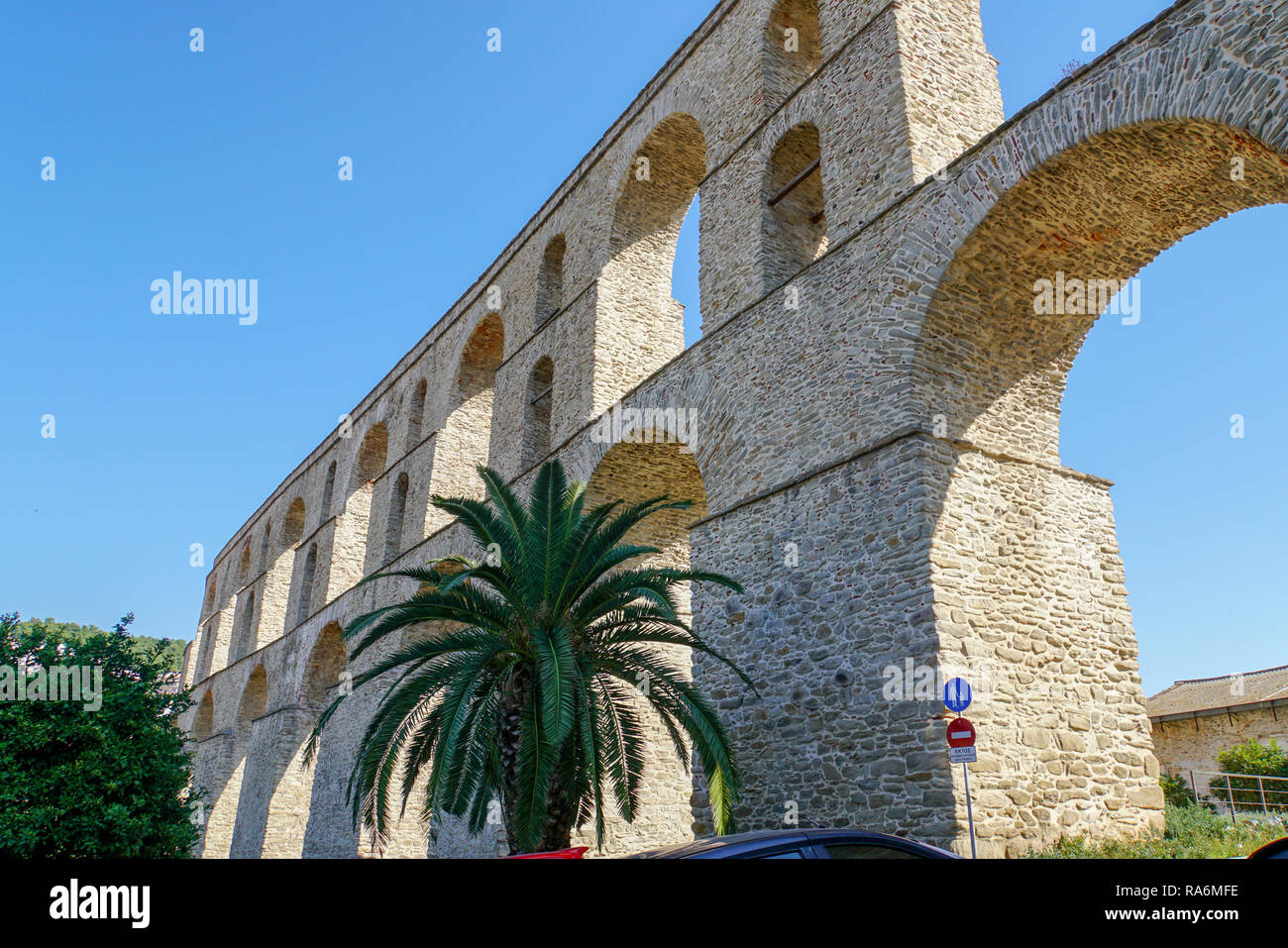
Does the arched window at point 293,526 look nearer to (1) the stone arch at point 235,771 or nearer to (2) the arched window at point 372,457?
(1) the stone arch at point 235,771

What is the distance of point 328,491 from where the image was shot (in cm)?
2852

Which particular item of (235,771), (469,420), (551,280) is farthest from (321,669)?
(551,280)

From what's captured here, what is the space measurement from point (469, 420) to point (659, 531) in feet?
28.4

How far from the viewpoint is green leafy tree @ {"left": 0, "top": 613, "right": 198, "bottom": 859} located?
33.6 feet

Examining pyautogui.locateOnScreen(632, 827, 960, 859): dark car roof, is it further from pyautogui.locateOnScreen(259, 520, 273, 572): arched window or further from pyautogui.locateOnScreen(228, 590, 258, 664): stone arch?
pyautogui.locateOnScreen(259, 520, 273, 572): arched window

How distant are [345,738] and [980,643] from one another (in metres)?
16.4

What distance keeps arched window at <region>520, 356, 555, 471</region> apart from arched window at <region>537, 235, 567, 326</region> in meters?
1.31

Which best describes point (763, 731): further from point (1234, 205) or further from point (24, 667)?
point (24, 667)

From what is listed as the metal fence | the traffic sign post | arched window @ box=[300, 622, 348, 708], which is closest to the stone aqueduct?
the traffic sign post

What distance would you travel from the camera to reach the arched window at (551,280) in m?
19.0

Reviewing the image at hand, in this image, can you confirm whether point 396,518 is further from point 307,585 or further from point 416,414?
point 307,585

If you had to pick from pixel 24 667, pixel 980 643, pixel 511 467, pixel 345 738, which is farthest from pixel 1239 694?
pixel 24 667

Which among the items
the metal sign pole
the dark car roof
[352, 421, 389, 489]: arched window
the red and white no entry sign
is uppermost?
[352, 421, 389, 489]: arched window

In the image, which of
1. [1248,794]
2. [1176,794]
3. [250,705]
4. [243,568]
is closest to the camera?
[1176,794]
